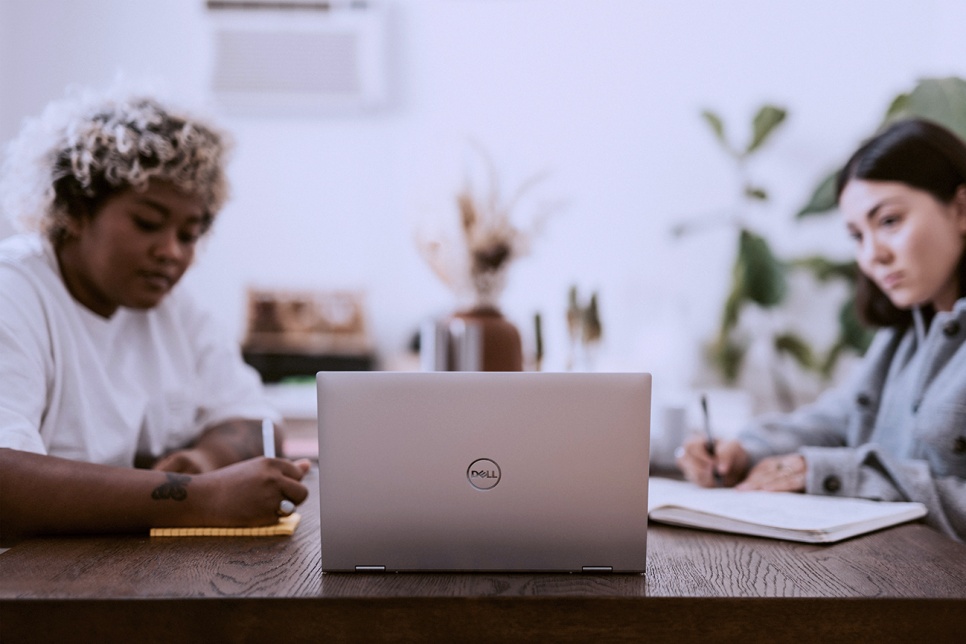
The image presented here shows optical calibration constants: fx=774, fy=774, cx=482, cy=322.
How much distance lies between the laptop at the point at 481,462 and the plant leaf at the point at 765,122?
6.92 feet

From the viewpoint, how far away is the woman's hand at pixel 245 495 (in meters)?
0.92

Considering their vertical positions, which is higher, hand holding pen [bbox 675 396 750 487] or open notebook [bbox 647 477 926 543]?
open notebook [bbox 647 477 926 543]

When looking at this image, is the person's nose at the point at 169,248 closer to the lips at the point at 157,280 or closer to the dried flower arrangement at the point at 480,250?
the lips at the point at 157,280

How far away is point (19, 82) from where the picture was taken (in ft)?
9.12

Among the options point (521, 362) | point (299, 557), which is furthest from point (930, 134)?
point (299, 557)

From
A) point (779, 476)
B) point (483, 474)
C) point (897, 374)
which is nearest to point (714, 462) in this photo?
point (779, 476)

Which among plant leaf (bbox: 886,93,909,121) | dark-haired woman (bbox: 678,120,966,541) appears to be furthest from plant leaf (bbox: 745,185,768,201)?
dark-haired woman (bbox: 678,120,966,541)

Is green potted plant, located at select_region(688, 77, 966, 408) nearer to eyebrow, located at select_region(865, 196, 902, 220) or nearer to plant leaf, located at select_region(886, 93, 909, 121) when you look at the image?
plant leaf, located at select_region(886, 93, 909, 121)

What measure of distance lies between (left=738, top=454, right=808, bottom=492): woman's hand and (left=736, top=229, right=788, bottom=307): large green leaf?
1.39 meters

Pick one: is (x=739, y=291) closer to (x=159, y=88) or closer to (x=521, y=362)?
(x=521, y=362)

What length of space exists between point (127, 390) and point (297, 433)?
110 cm

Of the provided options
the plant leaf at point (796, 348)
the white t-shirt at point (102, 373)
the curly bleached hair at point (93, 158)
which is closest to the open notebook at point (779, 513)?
the white t-shirt at point (102, 373)

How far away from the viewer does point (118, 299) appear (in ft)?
4.47

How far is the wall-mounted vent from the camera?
2.78 metres
